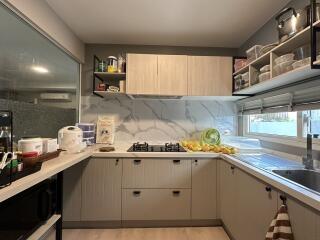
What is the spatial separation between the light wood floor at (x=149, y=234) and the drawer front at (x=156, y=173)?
0.44 m

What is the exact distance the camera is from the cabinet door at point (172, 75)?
8.89ft

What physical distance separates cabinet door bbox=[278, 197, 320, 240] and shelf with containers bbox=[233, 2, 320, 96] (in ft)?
2.60

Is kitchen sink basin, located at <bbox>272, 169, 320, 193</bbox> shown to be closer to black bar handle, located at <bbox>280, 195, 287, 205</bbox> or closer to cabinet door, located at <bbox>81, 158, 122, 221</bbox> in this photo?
black bar handle, located at <bbox>280, 195, 287, 205</bbox>

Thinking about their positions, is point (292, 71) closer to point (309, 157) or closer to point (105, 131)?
point (309, 157)

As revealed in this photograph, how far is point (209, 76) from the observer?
2.76m

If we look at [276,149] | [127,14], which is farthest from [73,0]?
[276,149]

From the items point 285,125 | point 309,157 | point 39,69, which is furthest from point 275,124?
point 39,69

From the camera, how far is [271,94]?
2.23 metres

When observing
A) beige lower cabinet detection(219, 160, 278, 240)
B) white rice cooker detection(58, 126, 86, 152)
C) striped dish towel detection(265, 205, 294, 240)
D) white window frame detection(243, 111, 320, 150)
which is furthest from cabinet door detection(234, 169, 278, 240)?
white rice cooker detection(58, 126, 86, 152)

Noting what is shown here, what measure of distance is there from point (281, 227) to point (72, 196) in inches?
76.3

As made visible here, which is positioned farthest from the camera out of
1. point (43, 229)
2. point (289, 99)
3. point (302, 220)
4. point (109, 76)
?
point (109, 76)

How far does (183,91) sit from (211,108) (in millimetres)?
627

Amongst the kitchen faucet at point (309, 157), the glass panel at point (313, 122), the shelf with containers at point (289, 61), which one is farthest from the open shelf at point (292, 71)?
the kitchen faucet at point (309, 157)

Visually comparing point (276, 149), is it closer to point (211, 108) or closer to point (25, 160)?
point (211, 108)
